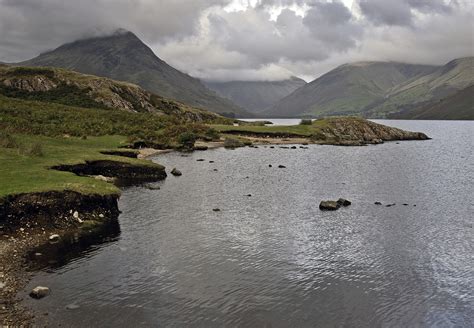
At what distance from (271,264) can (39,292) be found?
56.4 ft

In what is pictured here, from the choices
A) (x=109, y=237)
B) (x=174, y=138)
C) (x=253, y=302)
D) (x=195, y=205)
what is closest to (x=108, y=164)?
(x=195, y=205)

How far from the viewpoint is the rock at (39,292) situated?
25.7 metres

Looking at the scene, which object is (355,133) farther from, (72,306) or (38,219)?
(72,306)

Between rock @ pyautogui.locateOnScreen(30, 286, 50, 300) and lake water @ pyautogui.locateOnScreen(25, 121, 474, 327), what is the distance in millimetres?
528

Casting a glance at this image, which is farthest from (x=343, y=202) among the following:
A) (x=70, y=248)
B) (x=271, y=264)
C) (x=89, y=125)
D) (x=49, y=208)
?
(x=89, y=125)

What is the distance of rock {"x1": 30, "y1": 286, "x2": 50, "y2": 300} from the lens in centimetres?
2575

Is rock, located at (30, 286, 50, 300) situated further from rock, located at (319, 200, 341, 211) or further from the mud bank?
rock, located at (319, 200, 341, 211)

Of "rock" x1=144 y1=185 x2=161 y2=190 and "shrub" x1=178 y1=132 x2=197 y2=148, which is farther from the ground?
"shrub" x1=178 y1=132 x2=197 y2=148

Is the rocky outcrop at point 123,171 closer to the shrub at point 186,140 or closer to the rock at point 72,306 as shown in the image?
the rock at point 72,306

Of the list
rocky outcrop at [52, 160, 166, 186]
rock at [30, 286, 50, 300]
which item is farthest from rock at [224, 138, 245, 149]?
rock at [30, 286, 50, 300]

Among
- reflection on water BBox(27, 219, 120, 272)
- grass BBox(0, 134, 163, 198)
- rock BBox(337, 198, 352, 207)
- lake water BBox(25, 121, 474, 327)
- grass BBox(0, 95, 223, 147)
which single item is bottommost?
lake water BBox(25, 121, 474, 327)

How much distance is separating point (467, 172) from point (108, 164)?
7602 centimetres

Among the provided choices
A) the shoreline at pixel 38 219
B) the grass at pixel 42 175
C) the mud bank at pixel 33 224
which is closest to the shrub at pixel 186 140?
the shoreline at pixel 38 219

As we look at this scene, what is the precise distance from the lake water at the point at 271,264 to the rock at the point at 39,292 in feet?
1.73
